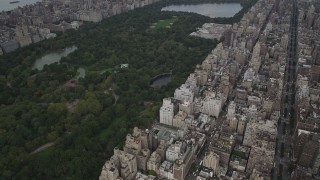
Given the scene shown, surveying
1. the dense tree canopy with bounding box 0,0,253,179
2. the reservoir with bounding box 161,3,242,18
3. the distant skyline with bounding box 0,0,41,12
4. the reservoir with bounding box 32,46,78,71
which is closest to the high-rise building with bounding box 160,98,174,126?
the dense tree canopy with bounding box 0,0,253,179

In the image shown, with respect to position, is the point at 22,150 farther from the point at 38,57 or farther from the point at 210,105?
the point at 38,57

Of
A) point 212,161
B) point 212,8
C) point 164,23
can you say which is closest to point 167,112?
point 212,161

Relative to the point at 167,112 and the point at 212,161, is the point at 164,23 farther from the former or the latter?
the point at 212,161

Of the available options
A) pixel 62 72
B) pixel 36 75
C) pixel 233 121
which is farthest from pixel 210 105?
pixel 36 75

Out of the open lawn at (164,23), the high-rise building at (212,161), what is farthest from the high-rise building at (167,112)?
the open lawn at (164,23)

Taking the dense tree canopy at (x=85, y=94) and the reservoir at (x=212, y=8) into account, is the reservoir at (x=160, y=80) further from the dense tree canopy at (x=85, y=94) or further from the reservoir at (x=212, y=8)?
the reservoir at (x=212, y=8)

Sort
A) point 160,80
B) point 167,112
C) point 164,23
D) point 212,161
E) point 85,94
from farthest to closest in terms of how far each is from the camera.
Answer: point 164,23
point 160,80
point 85,94
point 167,112
point 212,161

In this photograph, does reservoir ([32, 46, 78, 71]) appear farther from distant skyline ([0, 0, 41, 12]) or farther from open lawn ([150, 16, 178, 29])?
distant skyline ([0, 0, 41, 12])

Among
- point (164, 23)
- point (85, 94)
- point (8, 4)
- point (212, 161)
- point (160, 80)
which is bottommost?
point (160, 80)
